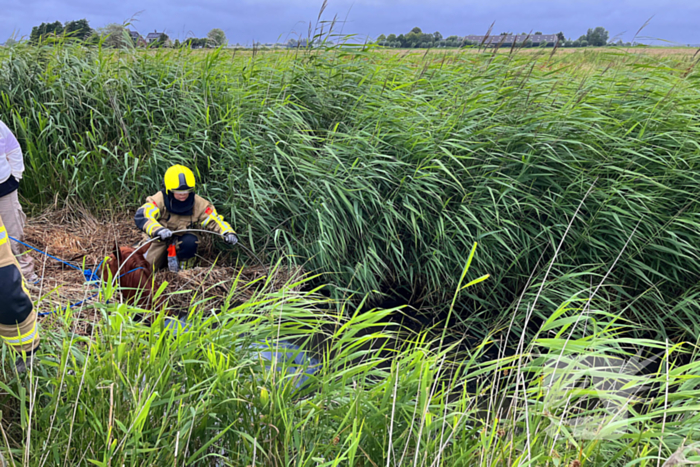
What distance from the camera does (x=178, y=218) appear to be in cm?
333

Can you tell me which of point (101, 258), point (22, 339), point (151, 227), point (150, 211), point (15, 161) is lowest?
point (101, 258)

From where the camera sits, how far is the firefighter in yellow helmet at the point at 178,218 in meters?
3.11

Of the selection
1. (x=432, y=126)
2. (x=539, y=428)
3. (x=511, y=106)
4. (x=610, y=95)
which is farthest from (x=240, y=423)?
(x=610, y=95)

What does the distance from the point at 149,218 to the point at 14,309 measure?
1639 mm

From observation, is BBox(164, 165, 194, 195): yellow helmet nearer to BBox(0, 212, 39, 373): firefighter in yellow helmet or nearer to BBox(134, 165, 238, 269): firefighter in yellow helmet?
BBox(134, 165, 238, 269): firefighter in yellow helmet

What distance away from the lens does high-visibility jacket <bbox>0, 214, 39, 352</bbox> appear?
1539mm

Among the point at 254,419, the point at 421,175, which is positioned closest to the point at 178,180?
the point at 421,175

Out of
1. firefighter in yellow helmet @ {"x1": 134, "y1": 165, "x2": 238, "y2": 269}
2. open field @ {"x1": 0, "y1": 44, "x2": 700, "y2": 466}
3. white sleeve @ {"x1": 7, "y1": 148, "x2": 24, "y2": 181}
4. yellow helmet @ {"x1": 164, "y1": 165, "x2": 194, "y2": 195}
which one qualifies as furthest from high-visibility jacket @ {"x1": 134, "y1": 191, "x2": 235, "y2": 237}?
white sleeve @ {"x1": 7, "y1": 148, "x2": 24, "y2": 181}

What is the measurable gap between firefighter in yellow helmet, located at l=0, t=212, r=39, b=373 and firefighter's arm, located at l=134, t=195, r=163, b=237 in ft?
4.69

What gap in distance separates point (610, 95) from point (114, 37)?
17.1ft

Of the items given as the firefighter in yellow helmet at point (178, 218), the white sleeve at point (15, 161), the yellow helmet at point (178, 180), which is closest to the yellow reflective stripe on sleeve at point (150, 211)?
the firefighter in yellow helmet at point (178, 218)

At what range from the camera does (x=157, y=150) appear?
12.5ft

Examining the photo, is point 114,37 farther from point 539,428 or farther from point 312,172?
point 539,428

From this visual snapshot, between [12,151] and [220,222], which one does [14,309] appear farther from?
[12,151]
